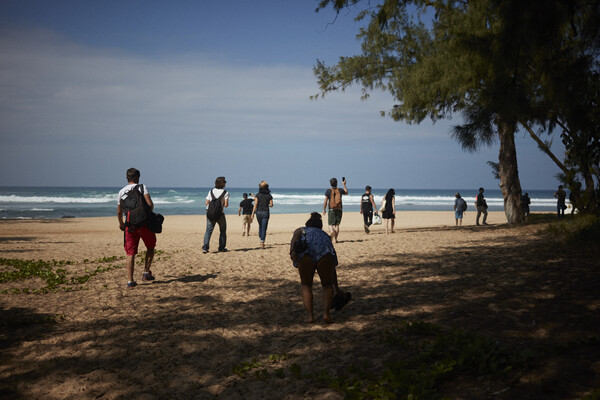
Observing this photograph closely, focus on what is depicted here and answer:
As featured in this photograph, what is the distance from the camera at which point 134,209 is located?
7070 mm

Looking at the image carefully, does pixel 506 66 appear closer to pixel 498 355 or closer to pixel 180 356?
pixel 498 355

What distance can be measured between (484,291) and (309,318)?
2.74 meters

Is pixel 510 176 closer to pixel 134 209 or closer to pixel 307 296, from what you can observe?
pixel 307 296

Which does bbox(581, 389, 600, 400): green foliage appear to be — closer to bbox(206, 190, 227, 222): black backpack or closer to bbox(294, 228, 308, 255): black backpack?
bbox(294, 228, 308, 255): black backpack

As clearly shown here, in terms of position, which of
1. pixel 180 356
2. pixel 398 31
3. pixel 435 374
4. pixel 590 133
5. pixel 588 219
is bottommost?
pixel 180 356

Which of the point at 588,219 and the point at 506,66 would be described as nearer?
the point at 506,66

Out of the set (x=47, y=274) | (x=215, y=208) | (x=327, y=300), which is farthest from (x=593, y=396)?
(x=47, y=274)

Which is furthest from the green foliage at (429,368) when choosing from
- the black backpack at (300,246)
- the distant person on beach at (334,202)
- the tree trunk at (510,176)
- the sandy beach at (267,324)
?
the tree trunk at (510,176)

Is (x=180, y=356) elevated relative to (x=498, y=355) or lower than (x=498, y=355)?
lower

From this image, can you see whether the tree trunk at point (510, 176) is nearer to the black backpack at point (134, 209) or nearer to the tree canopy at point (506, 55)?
the tree canopy at point (506, 55)

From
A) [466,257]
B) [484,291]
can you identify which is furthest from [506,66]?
[466,257]

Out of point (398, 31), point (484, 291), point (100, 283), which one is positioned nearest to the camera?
point (484, 291)

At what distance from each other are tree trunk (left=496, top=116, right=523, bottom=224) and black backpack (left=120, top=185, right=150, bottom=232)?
45.1ft

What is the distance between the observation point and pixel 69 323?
5.48 metres
